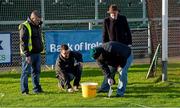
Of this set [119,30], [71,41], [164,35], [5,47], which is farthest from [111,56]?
[71,41]

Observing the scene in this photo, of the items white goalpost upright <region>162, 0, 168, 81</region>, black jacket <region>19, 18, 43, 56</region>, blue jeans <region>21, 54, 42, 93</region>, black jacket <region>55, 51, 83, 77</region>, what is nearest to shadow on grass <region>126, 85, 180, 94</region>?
white goalpost upright <region>162, 0, 168, 81</region>

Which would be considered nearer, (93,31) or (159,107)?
(159,107)

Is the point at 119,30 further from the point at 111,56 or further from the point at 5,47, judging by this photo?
the point at 5,47

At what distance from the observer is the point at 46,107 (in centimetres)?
948

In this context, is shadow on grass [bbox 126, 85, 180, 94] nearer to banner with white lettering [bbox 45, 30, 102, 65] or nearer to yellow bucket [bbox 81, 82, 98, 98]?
yellow bucket [bbox 81, 82, 98, 98]

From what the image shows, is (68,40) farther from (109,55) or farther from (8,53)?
(109,55)

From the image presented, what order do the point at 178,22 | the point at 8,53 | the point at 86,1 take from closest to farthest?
the point at 8,53, the point at 178,22, the point at 86,1

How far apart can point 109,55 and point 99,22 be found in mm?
8447

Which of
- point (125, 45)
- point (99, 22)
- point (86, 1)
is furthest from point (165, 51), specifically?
point (86, 1)

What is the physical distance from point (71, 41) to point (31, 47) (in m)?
4.31

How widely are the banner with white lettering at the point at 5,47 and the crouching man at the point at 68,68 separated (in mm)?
3091

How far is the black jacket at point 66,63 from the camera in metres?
11.3

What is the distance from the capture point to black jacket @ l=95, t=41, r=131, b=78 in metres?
9.98

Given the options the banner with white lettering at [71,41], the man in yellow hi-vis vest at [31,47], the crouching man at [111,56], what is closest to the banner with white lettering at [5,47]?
the banner with white lettering at [71,41]
